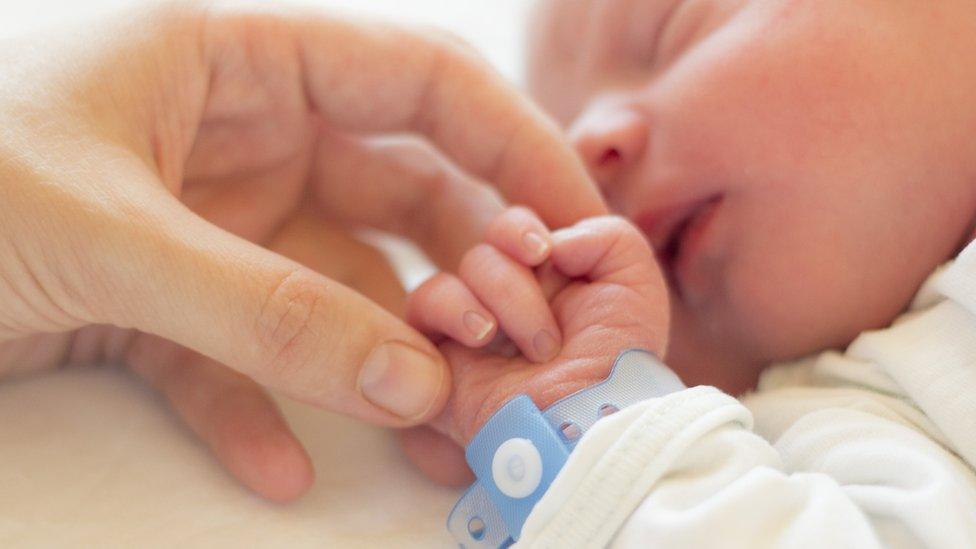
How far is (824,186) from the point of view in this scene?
0.87m

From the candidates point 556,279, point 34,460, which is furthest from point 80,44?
point 556,279

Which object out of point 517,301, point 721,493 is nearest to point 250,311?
point 517,301

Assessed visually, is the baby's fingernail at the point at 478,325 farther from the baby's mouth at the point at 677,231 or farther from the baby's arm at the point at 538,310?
the baby's mouth at the point at 677,231

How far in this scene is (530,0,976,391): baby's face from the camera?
2.80 feet

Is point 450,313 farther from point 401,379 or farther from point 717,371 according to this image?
point 717,371

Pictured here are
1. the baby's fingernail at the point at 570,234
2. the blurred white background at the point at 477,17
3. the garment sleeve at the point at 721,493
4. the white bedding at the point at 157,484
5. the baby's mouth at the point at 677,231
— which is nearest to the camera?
the garment sleeve at the point at 721,493

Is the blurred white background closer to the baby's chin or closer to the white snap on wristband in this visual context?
the baby's chin

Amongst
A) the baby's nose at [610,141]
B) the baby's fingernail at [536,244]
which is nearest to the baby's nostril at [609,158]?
the baby's nose at [610,141]

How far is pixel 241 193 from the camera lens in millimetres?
959

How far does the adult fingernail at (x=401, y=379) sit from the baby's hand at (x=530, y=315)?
0.04 metres

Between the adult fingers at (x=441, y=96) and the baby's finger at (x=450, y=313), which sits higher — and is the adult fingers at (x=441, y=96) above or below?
above

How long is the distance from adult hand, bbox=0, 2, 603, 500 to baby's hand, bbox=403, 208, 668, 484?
0.15ft

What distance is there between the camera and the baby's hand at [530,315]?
0.75 metres

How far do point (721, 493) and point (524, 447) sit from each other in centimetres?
14
